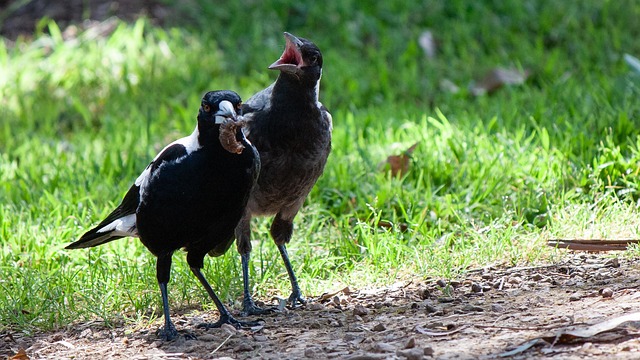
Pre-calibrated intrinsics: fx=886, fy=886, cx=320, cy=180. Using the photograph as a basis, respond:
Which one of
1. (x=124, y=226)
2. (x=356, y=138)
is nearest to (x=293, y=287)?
(x=124, y=226)

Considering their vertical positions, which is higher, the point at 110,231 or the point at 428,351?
the point at 110,231

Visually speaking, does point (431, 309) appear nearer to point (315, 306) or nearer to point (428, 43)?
point (315, 306)

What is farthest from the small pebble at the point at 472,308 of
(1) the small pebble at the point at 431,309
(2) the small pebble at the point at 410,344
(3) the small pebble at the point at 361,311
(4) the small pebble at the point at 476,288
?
(2) the small pebble at the point at 410,344

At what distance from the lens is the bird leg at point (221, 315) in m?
4.05

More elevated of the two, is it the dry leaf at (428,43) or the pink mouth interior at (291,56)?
the pink mouth interior at (291,56)

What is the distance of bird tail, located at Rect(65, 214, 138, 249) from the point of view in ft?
13.5

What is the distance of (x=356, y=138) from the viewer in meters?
6.29

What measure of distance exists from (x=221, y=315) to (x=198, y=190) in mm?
701

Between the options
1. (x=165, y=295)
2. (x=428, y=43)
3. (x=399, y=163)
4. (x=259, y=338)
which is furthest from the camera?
(x=428, y=43)

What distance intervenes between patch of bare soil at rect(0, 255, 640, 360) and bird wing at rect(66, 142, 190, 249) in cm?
43

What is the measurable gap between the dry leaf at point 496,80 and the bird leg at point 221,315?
152 inches

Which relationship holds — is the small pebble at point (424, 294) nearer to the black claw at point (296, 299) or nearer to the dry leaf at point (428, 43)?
the black claw at point (296, 299)

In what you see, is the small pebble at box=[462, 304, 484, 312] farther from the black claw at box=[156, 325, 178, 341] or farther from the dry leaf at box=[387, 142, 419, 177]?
the dry leaf at box=[387, 142, 419, 177]

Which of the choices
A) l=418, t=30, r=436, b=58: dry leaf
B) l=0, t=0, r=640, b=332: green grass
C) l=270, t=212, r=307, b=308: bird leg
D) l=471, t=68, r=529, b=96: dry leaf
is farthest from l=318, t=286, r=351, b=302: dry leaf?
l=418, t=30, r=436, b=58: dry leaf
